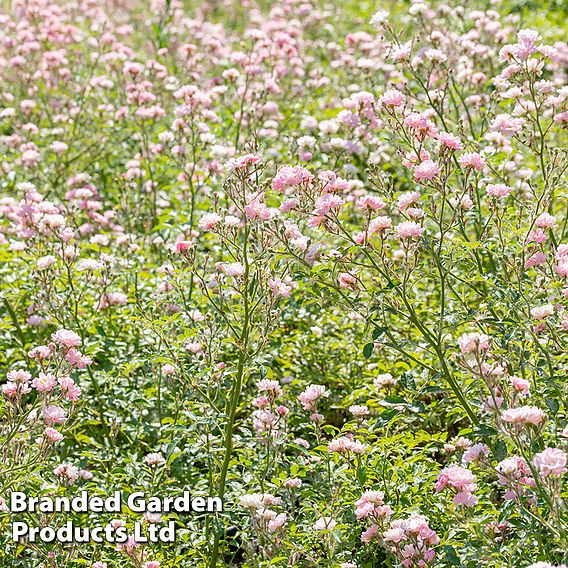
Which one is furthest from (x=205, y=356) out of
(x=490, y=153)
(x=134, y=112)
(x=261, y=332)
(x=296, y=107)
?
(x=296, y=107)

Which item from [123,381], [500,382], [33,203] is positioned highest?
[33,203]

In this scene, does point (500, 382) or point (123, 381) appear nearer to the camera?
point (500, 382)

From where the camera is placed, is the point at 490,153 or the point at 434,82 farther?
the point at 434,82

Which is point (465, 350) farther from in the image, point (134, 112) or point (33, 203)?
point (134, 112)

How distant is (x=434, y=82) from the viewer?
19.2ft

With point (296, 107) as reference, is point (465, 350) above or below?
below

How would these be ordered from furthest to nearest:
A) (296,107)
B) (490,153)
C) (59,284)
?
(296,107), (59,284), (490,153)

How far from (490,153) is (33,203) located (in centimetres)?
225

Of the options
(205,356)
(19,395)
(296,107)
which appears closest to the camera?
(19,395)

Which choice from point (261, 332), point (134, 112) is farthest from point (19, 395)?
point (134, 112)

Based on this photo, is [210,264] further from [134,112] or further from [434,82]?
[434,82]

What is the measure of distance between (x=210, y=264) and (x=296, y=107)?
2.05m

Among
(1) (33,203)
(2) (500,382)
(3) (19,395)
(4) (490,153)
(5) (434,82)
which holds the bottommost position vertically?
(2) (500,382)

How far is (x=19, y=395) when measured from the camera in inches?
118
